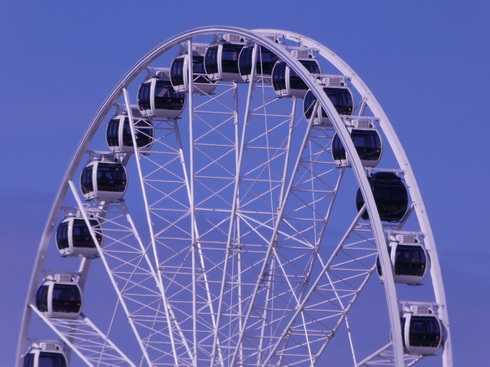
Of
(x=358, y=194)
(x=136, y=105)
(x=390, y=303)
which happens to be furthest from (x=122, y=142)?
(x=390, y=303)

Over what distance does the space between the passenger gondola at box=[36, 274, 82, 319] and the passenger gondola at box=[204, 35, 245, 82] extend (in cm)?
964

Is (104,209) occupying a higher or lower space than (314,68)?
lower

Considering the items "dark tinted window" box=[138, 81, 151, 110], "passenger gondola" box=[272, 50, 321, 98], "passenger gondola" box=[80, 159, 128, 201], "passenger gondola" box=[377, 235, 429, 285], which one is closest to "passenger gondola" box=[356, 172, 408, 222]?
"passenger gondola" box=[377, 235, 429, 285]

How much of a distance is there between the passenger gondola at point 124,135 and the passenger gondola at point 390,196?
1124 cm

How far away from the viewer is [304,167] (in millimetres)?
56938

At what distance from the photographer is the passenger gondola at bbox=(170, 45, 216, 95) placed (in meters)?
62.4

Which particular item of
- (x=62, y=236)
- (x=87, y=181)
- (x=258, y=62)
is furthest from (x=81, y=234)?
(x=258, y=62)

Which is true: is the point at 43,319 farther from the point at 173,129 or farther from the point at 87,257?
the point at 173,129

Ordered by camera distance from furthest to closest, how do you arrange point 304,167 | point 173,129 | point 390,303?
point 173,129 < point 304,167 < point 390,303

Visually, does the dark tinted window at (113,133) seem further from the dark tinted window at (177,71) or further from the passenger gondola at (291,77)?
the passenger gondola at (291,77)

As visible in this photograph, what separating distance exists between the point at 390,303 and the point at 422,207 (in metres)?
4.20

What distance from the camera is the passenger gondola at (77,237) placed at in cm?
6619

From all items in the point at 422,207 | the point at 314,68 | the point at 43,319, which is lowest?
the point at 43,319

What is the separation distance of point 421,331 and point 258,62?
9.50 metres
